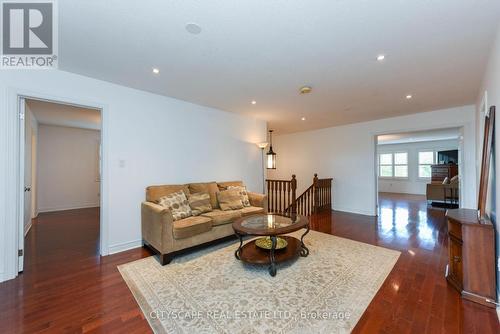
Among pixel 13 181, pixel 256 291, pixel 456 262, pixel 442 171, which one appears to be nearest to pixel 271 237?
pixel 256 291

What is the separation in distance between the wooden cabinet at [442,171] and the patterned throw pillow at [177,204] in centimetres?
892

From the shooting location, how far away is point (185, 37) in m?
2.04

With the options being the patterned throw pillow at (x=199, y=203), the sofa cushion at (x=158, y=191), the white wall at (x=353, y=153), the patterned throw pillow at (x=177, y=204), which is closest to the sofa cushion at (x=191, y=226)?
the patterned throw pillow at (x=177, y=204)

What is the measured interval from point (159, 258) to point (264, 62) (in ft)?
9.51

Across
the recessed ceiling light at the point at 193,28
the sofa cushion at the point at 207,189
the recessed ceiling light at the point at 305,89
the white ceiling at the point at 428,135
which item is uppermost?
the recessed ceiling light at the point at 193,28

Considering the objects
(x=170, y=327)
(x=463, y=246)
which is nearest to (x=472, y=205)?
(x=463, y=246)

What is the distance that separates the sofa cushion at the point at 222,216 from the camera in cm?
323

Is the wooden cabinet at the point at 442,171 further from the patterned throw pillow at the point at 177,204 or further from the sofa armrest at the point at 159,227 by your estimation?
Result: the sofa armrest at the point at 159,227

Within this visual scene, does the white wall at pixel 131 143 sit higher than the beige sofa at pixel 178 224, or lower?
higher

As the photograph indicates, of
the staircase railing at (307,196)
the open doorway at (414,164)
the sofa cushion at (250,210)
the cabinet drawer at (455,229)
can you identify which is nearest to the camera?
the cabinet drawer at (455,229)

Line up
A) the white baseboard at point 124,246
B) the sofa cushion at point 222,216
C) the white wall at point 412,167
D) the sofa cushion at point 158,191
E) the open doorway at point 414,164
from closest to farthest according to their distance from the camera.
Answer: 1. the white baseboard at point 124,246
2. the sofa cushion at point 222,216
3. the sofa cushion at point 158,191
4. the open doorway at point 414,164
5. the white wall at point 412,167

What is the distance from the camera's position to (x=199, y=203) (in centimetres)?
349

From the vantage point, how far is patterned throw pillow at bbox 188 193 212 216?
3.40m

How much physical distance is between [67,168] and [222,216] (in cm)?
578
